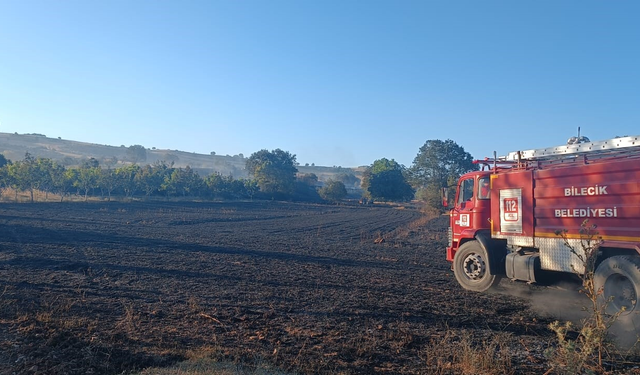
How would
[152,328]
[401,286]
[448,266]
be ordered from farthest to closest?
[448,266] < [401,286] < [152,328]

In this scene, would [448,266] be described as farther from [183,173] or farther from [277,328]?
[183,173]

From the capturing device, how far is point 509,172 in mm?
10664

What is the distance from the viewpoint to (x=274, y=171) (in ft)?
278

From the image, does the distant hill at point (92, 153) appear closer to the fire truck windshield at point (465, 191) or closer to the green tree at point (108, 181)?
the green tree at point (108, 181)

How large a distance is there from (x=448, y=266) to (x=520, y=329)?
7.67 metres

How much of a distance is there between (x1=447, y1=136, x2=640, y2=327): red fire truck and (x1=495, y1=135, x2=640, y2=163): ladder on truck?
0.7 inches

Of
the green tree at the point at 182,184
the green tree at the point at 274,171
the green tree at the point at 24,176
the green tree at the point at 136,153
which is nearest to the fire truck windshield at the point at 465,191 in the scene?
the green tree at the point at 24,176

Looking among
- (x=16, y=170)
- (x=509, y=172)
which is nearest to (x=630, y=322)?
(x=509, y=172)

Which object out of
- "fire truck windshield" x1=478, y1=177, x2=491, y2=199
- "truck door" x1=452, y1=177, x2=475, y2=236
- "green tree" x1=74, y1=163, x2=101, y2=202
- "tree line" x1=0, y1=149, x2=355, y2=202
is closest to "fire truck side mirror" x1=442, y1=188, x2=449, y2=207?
"truck door" x1=452, y1=177, x2=475, y2=236

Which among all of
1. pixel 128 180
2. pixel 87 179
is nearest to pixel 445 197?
pixel 87 179

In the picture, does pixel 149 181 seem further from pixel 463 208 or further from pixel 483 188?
pixel 483 188

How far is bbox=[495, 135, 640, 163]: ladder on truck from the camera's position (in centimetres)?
834

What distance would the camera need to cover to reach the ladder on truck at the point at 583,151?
8336mm

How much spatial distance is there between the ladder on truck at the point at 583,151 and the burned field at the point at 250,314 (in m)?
3.31
